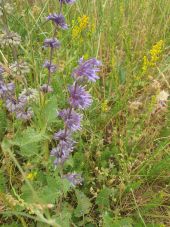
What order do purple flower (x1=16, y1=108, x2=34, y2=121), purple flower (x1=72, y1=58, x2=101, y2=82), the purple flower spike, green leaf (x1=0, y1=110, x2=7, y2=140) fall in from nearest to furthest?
1. purple flower (x1=72, y1=58, x2=101, y2=82)
2. the purple flower spike
3. purple flower (x1=16, y1=108, x2=34, y2=121)
4. green leaf (x1=0, y1=110, x2=7, y2=140)

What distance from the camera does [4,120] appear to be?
2.16 m

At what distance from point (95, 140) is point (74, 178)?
0.28 meters

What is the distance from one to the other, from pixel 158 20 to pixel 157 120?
123cm

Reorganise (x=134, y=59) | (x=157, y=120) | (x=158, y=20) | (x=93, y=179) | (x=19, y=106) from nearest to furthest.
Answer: (x=19, y=106) → (x=93, y=179) → (x=157, y=120) → (x=134, y=59) → (x=158, y=20)

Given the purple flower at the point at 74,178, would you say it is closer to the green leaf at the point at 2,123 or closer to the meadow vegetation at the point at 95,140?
the meadow vegetation at the point at 95,140

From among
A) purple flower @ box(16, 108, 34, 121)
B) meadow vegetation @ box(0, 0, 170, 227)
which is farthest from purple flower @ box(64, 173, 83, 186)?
purple flower @ box(16, 108, 34, 121)

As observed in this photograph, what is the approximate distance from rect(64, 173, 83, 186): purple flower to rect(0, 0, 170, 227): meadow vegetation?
0.01 m

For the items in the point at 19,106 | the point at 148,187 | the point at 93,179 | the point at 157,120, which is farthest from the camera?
the point at 157,120

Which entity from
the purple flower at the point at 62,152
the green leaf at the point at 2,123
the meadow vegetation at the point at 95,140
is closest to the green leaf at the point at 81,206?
the meadow vegetation at the point at 95,140

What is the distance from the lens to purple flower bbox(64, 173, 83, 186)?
6.04 feet

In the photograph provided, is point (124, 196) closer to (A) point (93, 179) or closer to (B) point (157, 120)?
(A) point (93, 179)

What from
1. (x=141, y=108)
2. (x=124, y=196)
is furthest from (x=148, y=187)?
(x=141, y=108)

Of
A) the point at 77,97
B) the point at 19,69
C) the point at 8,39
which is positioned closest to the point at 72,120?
the point at 77,97

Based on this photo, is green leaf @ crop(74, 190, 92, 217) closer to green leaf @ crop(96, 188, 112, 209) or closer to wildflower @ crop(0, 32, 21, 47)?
green leaf @ crop(96, 188, 112, 209)
